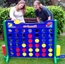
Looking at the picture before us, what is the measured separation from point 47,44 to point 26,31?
24.0 inches

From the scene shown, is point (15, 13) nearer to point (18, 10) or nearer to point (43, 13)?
point (18, 10)

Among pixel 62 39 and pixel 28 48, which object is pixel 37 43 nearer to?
pixel 28 48

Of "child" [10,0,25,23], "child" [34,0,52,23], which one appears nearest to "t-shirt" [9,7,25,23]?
"child" [10,0,25,23]

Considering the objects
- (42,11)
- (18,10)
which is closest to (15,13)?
(18,10)

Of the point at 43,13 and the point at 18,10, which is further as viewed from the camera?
the point at 18,10

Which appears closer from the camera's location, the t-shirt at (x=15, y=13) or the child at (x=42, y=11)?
the child at (x=42, y=11)

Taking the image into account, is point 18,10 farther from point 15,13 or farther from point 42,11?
point 42,11

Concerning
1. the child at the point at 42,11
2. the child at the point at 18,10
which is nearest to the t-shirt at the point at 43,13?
the child at the point at 42,11

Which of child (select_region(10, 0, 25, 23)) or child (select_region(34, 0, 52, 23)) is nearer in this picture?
child (select_region(34, 0, 52, 23))

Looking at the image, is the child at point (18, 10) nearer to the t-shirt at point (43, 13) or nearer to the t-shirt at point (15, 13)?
the t-shirt at point (15, 13)

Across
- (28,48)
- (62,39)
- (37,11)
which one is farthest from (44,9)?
(62,39)

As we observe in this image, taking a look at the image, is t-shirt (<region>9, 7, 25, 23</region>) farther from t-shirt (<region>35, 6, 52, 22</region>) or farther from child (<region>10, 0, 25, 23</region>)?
t-shirt (<region>35, 6, 52, 22</region>)

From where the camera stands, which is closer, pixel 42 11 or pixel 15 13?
pixel 42 11

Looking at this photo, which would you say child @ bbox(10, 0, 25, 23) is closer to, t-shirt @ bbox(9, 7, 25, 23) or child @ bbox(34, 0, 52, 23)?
t-shirt @ bbox(9, 7, 25, 23)
